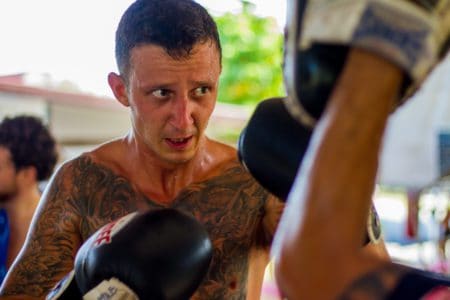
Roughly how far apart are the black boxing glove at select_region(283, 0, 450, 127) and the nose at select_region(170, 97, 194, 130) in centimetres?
81

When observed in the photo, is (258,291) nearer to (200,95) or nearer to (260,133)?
(200,95)

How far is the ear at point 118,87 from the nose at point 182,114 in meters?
0.20

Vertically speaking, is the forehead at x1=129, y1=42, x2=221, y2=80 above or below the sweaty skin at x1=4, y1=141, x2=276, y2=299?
above

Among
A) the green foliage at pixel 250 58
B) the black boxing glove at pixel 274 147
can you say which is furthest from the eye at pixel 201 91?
the green foliage at pixel 250 58

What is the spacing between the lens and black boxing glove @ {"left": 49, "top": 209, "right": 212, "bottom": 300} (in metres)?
1.12

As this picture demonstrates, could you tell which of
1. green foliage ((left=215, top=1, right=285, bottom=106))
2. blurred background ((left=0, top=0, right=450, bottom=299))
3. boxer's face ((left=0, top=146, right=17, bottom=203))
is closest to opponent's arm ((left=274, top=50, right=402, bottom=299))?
blurred background ((left=0, top=0, right=450, bottom=299))

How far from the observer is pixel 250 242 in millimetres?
1640

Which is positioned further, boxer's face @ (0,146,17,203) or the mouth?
boxer's face @ (0,146,17,203)

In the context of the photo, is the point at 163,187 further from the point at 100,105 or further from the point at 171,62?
the point at 100,105

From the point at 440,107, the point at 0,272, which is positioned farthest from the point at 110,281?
the point at 440,107

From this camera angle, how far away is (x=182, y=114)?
148cm

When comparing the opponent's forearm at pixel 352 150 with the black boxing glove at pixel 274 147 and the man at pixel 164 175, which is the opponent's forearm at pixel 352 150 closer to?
the black boxing glove at pixel 274 147

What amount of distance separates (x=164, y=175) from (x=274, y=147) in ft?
1.90

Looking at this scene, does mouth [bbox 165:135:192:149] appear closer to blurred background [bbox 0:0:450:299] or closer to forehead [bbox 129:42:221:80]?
forehead [bbox 129:42:221:80]
